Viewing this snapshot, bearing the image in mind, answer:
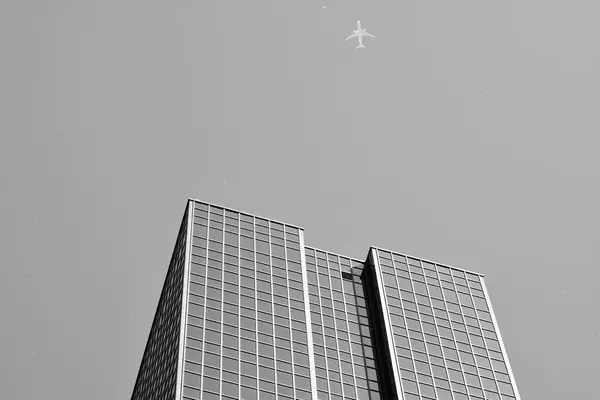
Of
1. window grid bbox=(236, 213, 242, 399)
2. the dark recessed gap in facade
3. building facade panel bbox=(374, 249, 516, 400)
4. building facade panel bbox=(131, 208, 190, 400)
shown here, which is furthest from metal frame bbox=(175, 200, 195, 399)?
building facade panel bbox=(374, 249, 516, 400)

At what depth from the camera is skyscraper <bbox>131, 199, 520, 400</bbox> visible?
7931cm

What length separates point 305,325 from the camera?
8881cm

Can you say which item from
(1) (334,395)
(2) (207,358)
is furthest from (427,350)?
(2) (207,358)

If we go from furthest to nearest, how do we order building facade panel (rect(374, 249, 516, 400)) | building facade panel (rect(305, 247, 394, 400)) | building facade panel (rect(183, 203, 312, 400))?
building facade panel (rect(374, 249, 516, 400)) < building facade panel (rect(305, 247, 394, 400)) < building facade panel (rect(183, 203, 312, 400))

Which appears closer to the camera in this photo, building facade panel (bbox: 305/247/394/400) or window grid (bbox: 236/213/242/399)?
window grid (bbox: 236/213/242/399)

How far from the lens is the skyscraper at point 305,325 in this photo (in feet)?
260

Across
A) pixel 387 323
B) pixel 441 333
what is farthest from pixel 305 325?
pixel 441 333

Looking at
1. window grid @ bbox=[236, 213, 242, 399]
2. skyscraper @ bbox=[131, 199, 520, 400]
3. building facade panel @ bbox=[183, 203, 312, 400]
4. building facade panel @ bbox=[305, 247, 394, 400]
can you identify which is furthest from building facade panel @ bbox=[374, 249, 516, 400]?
window grid @ bbox=[236, 213, 242, 399]

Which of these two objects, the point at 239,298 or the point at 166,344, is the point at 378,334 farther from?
the point at 166,344

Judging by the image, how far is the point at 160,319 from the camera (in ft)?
336

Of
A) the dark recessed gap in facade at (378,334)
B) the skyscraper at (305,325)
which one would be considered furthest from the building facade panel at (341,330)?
the dark recessed gap in facade at (378,334)

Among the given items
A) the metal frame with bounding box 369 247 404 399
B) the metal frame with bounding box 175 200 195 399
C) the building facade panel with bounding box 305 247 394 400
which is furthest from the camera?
the building facade panel with bounding box 305 247 394 400

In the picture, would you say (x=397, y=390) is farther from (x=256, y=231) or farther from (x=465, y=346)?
(x=256, y=231)

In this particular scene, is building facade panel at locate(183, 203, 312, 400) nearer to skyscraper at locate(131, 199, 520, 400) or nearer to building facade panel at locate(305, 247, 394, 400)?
skyscraper at locate(131, 199, 520, 400)
